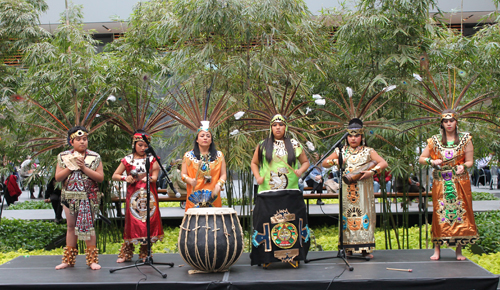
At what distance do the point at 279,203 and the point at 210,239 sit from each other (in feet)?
2.43

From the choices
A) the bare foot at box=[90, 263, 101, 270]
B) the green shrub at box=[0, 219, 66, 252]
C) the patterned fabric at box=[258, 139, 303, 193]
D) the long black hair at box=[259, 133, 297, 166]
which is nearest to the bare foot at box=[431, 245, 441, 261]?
the patterned fabric at box=[258, 139, 303, 193]

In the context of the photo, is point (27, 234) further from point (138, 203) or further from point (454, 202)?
point (454, 202)

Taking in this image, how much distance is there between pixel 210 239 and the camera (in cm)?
393

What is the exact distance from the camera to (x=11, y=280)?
3.78 m

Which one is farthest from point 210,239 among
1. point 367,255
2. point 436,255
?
point 436,255

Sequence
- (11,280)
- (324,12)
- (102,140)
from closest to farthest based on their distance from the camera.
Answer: (11,280)
(102,140)
(324,12)

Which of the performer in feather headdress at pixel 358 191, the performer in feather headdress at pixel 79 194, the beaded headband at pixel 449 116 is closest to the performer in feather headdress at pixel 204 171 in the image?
the performer in feather headdress at pixel 79 194

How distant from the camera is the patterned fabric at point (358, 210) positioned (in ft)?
14.6

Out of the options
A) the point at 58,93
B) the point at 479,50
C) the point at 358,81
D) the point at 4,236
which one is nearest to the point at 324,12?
the point at 358,81

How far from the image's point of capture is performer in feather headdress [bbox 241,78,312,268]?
13.6ft

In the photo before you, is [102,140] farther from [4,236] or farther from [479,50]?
[479,50]

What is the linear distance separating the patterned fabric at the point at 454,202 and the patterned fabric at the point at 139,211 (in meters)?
2.78

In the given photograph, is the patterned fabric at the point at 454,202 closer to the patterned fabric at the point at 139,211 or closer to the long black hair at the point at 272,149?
the long black hair at the point at 272,149

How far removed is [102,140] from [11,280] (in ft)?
9.56
